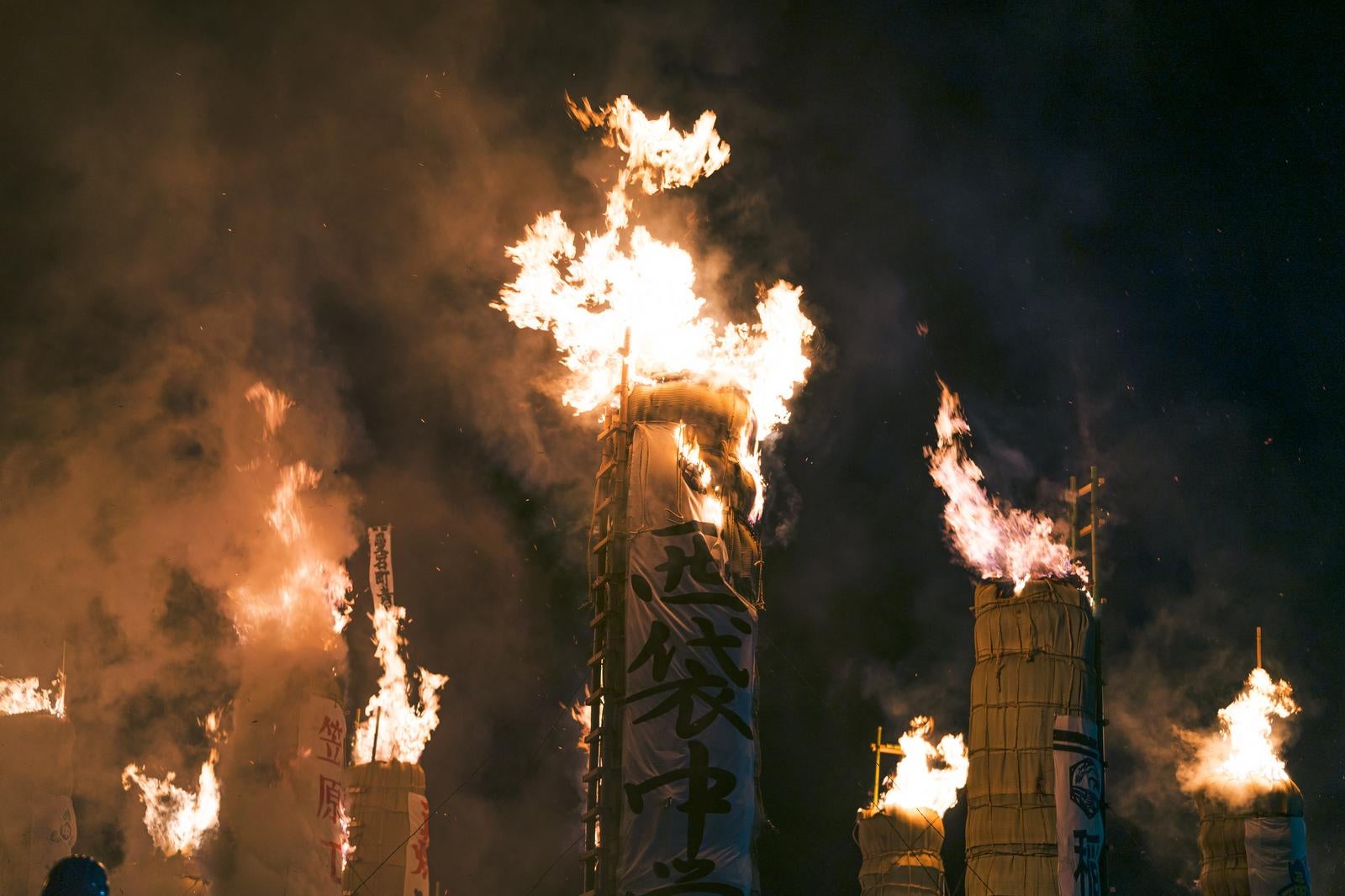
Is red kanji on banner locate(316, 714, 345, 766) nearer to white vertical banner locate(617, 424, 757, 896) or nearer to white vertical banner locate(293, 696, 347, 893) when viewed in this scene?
white vertical banner locate(293, 696, 347, 893)

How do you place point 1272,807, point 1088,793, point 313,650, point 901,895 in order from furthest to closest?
point 901,895 → point 1272,807 → point 1088,793 → point 313,650

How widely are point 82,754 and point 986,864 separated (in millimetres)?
23284

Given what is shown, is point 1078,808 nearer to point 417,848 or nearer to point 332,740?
point 332,740

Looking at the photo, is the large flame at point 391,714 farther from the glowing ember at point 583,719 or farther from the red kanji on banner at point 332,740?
the red kanji on banner at point 332,740

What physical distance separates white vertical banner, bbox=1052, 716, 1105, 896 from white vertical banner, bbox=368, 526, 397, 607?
54.3 ft

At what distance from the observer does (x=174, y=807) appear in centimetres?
3862

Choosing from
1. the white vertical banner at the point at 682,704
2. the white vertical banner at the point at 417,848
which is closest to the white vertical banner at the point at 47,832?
the white vertical banner at the point at 417,848

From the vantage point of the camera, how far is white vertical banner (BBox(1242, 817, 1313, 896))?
1253 inches

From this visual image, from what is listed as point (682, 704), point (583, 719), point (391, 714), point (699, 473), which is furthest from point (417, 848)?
point (699, 473)

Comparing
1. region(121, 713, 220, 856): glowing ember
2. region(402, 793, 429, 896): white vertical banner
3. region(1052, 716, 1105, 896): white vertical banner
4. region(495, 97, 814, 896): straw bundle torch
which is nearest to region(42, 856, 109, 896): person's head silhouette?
region(495, 97, 814, 896): straw bundle torch

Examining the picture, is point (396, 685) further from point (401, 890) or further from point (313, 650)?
point (313, 650)

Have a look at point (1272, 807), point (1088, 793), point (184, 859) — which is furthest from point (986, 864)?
point (184, 859)

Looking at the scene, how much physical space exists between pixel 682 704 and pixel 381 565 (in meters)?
17.3

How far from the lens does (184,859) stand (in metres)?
38.4
